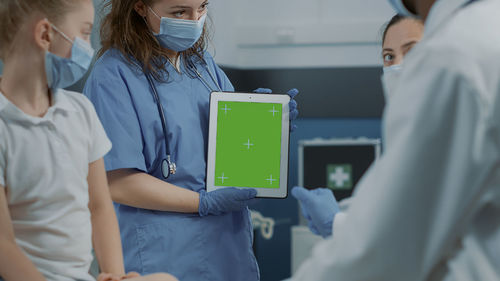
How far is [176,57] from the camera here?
165cm

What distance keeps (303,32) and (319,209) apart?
9.12 feet

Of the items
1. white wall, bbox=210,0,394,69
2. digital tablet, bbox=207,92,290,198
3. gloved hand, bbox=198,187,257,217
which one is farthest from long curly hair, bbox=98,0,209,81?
white wall, bbox=210,0,394,69

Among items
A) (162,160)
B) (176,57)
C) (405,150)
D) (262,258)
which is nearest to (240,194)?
(162,160)

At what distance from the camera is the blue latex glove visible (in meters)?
1.41

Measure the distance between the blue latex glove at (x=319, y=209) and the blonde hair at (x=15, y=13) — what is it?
2.28 feet

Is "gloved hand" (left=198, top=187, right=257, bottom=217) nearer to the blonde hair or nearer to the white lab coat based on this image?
the blonde hair

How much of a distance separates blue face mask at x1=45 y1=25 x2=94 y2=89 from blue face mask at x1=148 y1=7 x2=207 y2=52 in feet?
1.71

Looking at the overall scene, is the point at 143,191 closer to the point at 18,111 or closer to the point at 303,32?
the point at 18,111

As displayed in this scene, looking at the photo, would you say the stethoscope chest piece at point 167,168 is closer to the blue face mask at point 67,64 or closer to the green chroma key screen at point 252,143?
the green chroma key screen at point 252,143

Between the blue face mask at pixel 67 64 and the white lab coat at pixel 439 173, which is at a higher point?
the blue face mask at pixel 67 64

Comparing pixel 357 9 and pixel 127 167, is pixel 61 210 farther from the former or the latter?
pixel 357 9

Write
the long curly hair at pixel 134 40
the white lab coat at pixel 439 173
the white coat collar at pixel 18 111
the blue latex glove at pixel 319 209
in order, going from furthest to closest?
the long curly hair at pixel 134 40
the blue latex glove at pixel 319 209
the white coat collar at pixel 18 111
the white lab coat at pixel 439 173

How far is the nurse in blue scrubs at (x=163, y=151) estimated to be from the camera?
56.7 inches

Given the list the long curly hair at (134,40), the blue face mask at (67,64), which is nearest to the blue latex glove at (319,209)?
the long curly hair at (134,40)
